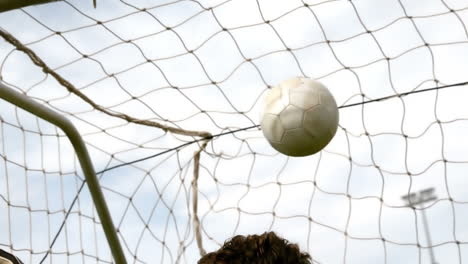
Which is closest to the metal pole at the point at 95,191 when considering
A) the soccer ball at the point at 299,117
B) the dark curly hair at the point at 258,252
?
the soccer ball at the point at 299,117

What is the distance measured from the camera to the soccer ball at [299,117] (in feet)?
8.51

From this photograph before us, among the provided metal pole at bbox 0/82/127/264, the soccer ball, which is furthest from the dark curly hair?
metal pole at bbox 0/82/127/264

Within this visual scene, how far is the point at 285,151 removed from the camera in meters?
2.67

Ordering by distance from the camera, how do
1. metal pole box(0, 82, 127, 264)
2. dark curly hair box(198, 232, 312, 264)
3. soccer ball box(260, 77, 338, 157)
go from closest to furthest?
1. dark curly hair box(198, 232, 312, 264)
2. soccer ball box(260, 77, 338, 157)
3. metal pole box(0, 82, 127, 264)

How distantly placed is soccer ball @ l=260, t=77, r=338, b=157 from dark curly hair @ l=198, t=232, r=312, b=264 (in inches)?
46.8

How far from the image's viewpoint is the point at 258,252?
1.38 m

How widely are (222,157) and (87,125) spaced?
0.76 metres

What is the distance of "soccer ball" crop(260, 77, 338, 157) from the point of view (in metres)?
2.59

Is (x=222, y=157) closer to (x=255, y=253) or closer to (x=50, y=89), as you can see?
(x=50, y=89)

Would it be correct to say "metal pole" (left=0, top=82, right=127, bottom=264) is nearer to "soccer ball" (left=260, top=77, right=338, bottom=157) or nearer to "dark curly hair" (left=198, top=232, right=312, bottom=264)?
"soccer ball" (left=260, top=77, right=338, bottom=157)

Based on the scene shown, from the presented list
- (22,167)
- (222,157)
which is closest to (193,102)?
(222,157)

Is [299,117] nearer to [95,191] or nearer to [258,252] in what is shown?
[95,191]

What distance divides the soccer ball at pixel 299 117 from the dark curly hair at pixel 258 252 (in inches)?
46.8

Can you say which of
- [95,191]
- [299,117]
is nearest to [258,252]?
[299,117]
